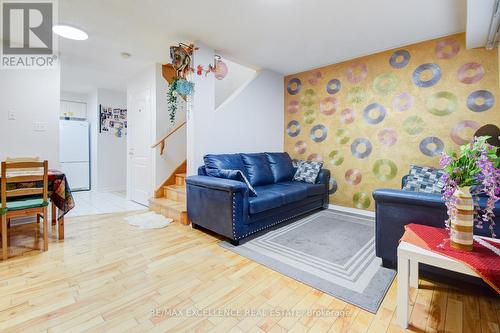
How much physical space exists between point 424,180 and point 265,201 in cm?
188

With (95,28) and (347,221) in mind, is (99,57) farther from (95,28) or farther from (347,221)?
(347,221)

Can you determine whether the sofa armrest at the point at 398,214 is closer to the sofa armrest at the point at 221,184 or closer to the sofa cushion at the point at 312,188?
the sofa armrest at the point at 221,184

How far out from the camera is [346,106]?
3879mm

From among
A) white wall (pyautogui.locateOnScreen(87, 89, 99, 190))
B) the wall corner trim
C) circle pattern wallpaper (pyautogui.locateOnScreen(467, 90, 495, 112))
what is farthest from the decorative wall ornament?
white wall (pyautogui.locateOnScreen(87, 89, 99, 190))

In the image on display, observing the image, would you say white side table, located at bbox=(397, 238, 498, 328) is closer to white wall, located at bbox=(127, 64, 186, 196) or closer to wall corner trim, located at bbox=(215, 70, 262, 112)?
wall corner trim, located at bbox=(215, 70, 262, 112)

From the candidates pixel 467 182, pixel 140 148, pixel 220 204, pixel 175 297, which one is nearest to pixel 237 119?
pixel 220 204

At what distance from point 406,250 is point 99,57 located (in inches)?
182

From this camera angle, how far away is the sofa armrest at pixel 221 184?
2497mm

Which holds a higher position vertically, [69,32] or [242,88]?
[69,32]

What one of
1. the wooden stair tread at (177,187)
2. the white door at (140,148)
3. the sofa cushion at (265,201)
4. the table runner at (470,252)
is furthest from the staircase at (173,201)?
the table runner at (470,252)

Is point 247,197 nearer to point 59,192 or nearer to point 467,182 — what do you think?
point 467,182

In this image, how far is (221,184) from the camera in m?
2.58

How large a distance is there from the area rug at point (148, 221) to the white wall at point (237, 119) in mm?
811

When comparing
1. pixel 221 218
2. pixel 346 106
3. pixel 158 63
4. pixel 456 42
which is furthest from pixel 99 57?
pixel 456 42
